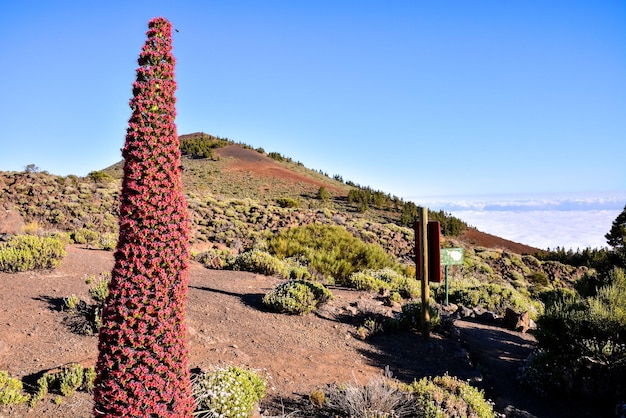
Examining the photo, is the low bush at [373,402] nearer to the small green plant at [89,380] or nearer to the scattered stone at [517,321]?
the small green plant at [89,380]

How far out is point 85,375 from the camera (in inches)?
191

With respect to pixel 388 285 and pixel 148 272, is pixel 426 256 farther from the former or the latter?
pixel 148 272

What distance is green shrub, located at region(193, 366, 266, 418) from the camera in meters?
4.29

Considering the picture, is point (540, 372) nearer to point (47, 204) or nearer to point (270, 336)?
point (270, 336)

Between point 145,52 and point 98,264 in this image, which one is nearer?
point 145,52

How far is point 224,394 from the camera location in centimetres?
434

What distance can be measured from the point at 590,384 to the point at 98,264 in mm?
10037

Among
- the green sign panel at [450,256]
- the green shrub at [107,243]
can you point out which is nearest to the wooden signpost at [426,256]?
the green sign panel at [450,256]

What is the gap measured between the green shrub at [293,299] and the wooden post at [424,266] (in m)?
2.02

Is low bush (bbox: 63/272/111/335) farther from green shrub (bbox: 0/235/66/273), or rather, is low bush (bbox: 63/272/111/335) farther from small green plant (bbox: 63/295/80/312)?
green shrub (bbox: 0/235/66/273)

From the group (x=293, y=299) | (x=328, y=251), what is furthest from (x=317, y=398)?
(x=328, y=251)

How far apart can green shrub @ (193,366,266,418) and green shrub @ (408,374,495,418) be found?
183cm

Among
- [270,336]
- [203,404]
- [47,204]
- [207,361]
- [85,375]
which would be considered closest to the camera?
[203,404]

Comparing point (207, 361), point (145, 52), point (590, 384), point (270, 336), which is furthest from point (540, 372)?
point (145, 52)
